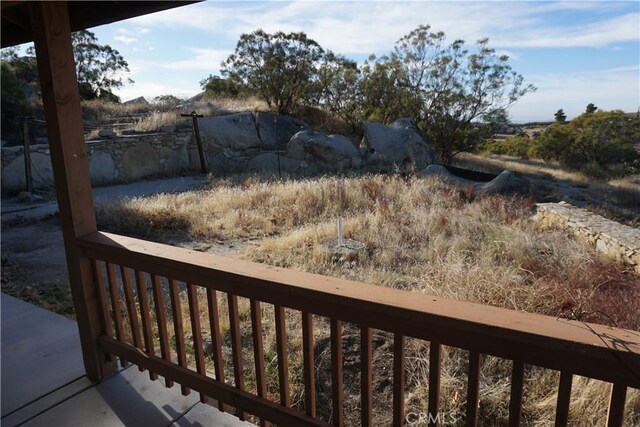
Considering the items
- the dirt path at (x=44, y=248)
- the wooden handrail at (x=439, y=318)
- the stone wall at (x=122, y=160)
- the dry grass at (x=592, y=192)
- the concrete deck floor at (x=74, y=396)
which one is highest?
the wooden handrail at (x=439, y=318)

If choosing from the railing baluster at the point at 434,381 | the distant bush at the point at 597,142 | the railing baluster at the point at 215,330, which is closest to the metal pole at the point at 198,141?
the railing baluster at the point at 215,330

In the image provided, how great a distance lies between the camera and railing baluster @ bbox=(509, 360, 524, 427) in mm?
1230

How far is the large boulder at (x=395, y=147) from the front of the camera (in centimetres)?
1316

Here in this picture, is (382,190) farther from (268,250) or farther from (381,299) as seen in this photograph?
(381,299)

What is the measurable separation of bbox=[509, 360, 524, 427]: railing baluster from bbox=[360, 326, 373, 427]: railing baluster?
0.46 m

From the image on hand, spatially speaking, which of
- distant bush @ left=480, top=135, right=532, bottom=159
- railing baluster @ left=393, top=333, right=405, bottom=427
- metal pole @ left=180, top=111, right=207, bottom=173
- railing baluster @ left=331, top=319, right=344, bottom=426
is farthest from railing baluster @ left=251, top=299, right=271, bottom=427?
distant bush @ left=480, top=135, right=532, bottom=159

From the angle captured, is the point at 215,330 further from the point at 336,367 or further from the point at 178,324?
the point at 336,367

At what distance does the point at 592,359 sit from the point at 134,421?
2162 mm

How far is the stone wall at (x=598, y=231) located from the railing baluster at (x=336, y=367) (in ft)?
14.8

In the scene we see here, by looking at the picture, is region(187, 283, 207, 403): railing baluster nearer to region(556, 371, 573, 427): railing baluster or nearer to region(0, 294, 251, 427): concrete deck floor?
region(0, 294, 251, 427): concrete deck floor

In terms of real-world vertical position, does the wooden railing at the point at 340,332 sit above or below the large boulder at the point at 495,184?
above

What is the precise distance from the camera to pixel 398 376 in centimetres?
150

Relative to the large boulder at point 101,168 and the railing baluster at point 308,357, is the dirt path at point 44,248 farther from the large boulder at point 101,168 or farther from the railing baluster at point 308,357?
the large boulder at point 101,168

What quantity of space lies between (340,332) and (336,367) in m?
0.14
